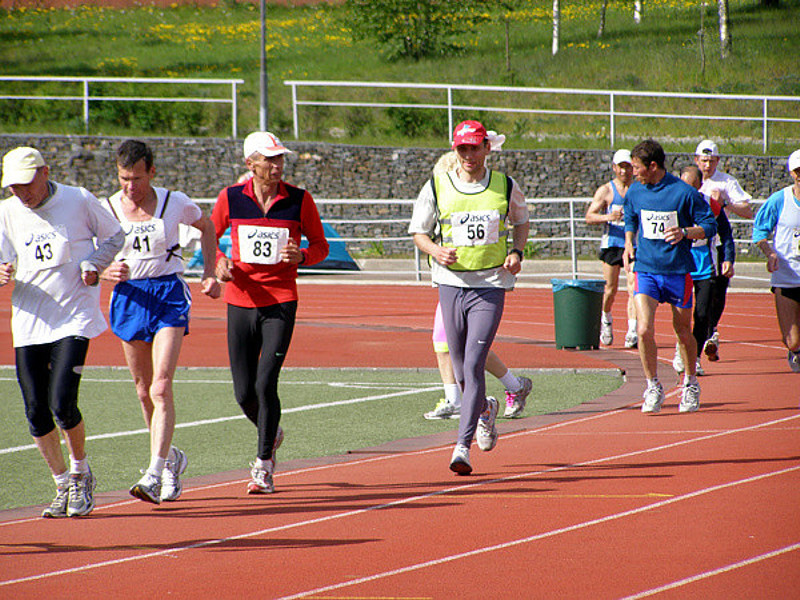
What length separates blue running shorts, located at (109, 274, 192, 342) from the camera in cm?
684

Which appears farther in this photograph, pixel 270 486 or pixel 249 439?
pixel 249 439

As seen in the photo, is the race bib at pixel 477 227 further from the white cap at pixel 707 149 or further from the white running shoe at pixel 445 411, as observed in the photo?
the white cap at pixel 707 149

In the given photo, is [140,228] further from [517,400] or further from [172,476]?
[517,400]

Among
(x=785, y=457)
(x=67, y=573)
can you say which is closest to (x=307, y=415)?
(x=785, y=457)

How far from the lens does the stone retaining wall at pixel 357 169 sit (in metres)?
30.3

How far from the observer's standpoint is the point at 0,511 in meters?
6.79

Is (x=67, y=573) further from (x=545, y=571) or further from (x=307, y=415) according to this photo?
(x=307, y=415)

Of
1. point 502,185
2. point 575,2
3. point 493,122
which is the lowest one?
point 502,185

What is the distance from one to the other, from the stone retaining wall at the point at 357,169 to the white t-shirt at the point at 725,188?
17845mm

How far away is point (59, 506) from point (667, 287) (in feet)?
16.5

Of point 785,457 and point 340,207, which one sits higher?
point 340,207

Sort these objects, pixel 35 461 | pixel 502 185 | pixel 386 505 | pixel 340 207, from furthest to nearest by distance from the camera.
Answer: pixel 340 207 < pixel 35 461 < pixel 502 185 < pixel 386 505

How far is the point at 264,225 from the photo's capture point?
7219 mm

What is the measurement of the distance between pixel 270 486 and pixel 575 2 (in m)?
56.1
